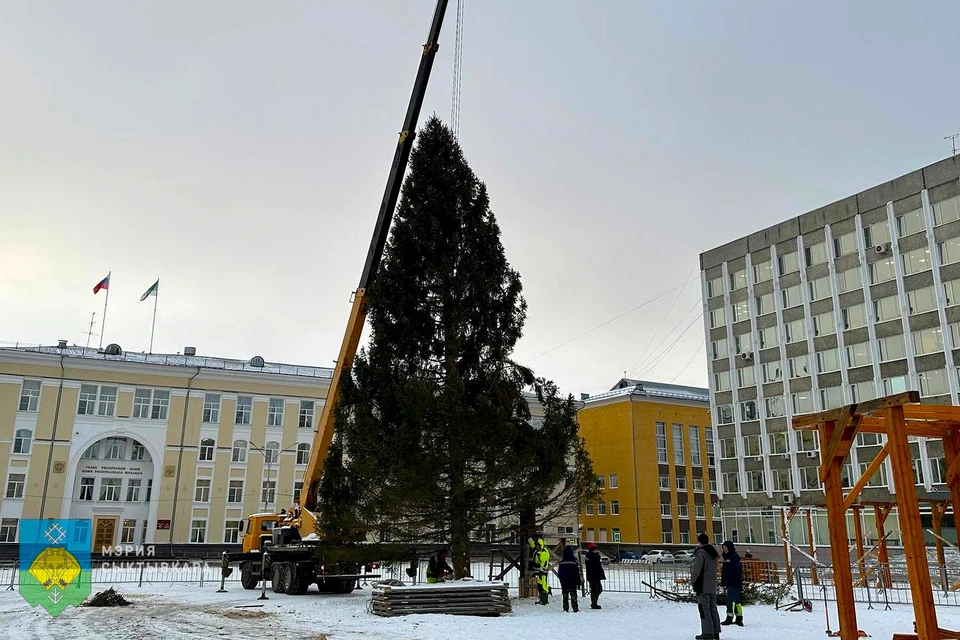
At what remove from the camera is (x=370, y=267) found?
25781 mm

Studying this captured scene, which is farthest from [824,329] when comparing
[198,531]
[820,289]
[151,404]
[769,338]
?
[151,404]

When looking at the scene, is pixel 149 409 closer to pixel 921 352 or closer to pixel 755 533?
pixel 755 533

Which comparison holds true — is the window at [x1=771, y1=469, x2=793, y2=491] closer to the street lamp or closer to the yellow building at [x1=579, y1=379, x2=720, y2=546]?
the yellow building at [x1=579, y1=379, x2=720, y2=546]

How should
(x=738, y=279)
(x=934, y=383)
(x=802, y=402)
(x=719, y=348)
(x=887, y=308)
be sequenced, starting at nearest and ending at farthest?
1. (x=934, y=383)
2. (x=887, y=308)
3. (x=802, y=402)
4. (x=738, y=279)
5. (x=719, y=348)

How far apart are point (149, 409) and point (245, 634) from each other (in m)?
44.3

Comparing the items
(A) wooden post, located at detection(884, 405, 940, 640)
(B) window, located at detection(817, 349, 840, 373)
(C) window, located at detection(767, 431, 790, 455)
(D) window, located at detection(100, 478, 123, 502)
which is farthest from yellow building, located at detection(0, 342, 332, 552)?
(A) wooden post, located at detection(884, 405, 940, 640)

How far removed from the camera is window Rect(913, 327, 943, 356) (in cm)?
4188

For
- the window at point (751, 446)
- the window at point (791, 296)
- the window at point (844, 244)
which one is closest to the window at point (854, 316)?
the window at point (791, 296)

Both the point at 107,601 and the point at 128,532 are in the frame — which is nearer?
the point at 107,601

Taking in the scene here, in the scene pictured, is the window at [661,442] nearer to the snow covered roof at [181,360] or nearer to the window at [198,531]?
the snow covered roof at [181,360]

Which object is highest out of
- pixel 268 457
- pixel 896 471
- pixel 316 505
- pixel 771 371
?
pixel 771 371

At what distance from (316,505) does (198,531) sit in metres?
34.7

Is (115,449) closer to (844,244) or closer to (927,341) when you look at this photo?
(844,244)

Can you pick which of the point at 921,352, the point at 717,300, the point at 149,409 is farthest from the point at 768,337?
the point at 149,409
